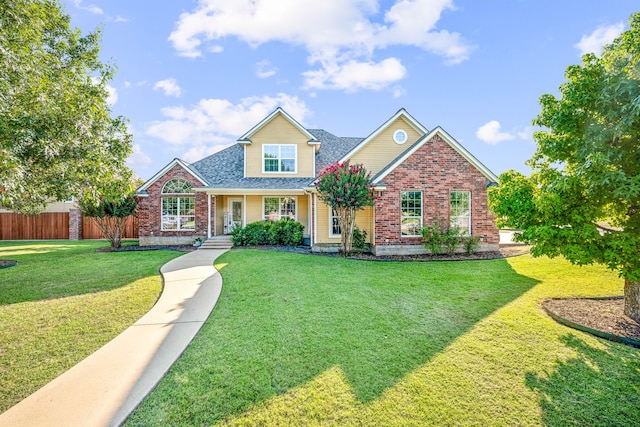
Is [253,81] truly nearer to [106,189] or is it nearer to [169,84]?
[169,84]

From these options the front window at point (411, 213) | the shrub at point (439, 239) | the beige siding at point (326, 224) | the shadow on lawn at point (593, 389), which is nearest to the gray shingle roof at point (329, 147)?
the beige siding at point (326, 224)

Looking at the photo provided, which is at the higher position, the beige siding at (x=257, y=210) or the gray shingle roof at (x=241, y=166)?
the gray shingle roof at (x=241, y=166)

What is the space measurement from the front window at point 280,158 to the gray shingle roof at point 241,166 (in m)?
0.73

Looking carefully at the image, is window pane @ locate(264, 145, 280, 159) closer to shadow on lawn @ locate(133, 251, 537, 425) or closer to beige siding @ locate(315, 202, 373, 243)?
beige siding @ locate(315, 202, 373, 243)

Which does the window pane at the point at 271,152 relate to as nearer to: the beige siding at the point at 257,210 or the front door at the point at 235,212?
the beige siding at the point at 257,210

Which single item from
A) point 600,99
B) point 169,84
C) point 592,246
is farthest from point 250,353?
point 169,84

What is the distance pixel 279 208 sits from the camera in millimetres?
17406

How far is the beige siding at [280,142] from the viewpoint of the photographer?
56.9ft

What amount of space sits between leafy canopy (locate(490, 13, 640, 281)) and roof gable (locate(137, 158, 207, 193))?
15419 millimetres

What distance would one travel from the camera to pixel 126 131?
711cm

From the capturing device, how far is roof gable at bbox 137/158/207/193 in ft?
52.8

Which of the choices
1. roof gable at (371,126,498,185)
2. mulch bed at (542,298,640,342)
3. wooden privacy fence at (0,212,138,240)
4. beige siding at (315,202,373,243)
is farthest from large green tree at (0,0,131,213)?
wooden privacy fence at (0,212,138,240)

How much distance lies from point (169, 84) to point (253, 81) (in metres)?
4.21

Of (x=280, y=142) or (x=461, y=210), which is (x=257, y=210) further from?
(x=461, y=210)
